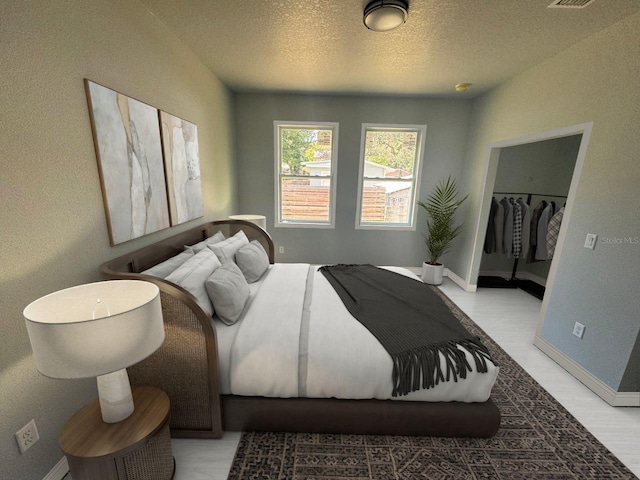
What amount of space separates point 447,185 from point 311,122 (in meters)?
2.23

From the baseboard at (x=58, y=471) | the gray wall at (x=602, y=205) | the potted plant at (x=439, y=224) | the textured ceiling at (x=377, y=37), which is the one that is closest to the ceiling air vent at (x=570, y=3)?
the textured ceiling at (x=377, y=37)

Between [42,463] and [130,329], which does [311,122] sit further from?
[42,463]

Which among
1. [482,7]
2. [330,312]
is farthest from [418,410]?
[482,7]

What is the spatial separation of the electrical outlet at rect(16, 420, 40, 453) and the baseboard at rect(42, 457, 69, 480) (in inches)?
8.7

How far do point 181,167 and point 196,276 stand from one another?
1156 mm

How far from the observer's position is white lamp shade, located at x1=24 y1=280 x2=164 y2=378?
2.74 feet

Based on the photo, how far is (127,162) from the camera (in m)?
1.67

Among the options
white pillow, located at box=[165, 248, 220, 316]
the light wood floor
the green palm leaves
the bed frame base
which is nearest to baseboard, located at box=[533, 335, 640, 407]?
the light wood floor

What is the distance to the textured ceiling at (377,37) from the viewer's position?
177 centimetres

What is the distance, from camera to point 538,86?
101 inches

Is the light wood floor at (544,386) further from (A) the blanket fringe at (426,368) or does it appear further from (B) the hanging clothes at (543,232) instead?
(A) the blanket fringe at (426,368)

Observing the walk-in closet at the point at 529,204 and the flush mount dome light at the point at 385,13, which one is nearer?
the flush mount dome light at the point at 385,13

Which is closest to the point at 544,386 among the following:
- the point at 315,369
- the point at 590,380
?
the point at 590,380

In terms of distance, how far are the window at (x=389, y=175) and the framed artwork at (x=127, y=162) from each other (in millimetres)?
2792
